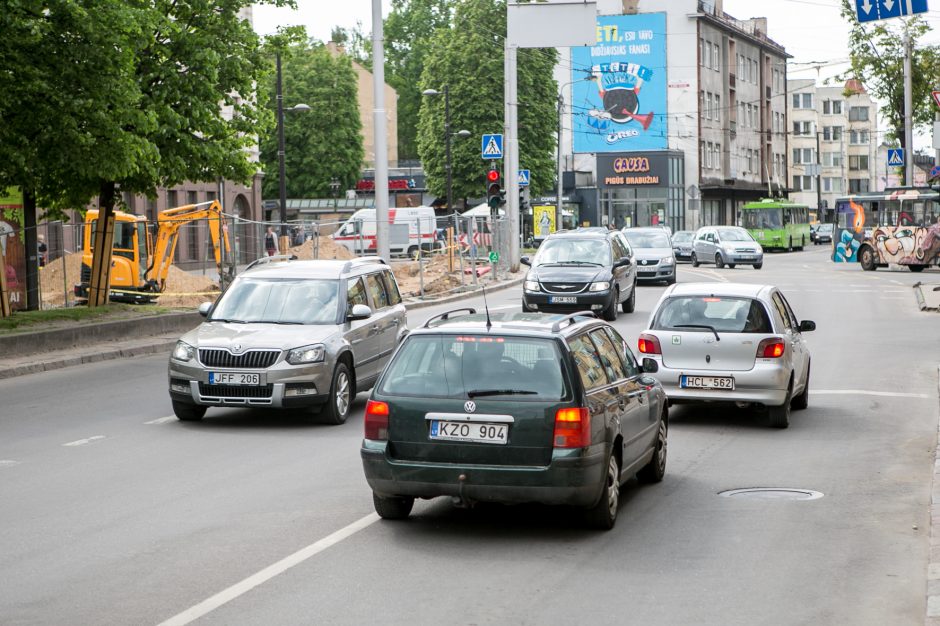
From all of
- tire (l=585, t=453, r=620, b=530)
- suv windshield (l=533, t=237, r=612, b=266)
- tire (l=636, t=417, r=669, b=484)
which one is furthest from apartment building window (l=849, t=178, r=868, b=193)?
tire (l=585, t=453, r=620, b=530)

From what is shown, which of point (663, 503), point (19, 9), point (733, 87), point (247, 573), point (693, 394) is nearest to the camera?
point (247, 573)

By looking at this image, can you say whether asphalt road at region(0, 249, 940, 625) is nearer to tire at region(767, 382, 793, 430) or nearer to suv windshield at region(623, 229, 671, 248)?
tire at region(767, 382, 793, 430)

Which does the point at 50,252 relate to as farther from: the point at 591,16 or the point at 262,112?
the point at 591,16

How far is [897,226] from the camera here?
51.7 m

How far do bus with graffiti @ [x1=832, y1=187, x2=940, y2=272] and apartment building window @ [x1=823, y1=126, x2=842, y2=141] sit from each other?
86.6 m

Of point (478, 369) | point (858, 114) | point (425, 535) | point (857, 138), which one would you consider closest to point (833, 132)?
point (857, 138)

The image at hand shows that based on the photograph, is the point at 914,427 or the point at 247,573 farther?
the point at 914,427

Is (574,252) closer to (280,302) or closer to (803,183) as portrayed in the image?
(280,302)

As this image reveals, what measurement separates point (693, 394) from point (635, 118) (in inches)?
3044

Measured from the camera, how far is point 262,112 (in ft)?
90.1

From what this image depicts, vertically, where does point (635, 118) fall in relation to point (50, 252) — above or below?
above

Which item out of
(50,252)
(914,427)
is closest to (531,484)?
(914,427)

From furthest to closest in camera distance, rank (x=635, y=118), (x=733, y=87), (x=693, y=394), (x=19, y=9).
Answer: (x=733, y=87), (x=635, y=118), (x=19, y=9), (x=693, y=394)

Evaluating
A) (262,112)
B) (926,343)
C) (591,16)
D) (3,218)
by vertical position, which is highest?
(591,16)
